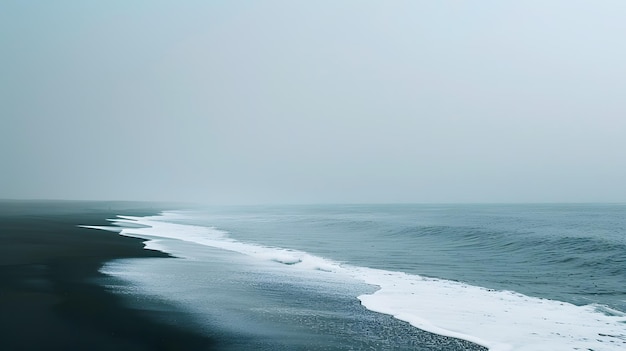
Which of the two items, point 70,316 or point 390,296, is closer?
point 70,316

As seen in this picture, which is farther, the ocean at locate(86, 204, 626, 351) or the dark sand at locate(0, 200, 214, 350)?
the ocean at locate(86, 204, 626, 351)

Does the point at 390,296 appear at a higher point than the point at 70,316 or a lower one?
lower

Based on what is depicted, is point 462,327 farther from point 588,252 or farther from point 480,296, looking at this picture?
point 588,252

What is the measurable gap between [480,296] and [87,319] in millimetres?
11651

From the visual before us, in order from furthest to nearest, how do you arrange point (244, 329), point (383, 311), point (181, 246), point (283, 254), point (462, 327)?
point (181, 246) < point (283, 254) < point (383, 311) < point (462, 327) < point (244, 329)

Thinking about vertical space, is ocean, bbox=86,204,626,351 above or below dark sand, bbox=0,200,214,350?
below

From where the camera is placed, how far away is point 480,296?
55.9 feet

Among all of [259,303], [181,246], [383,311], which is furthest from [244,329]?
[181,246]

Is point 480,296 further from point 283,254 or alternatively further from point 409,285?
point 283,254

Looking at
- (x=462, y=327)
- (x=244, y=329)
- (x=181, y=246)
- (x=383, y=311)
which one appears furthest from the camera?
(x=181, y=246)

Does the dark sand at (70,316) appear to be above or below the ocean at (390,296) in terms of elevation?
above

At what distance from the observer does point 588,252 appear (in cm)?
3102

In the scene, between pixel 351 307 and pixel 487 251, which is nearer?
pixel 351 307

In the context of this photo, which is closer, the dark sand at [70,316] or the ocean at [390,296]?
the dark sand at [70,316]
